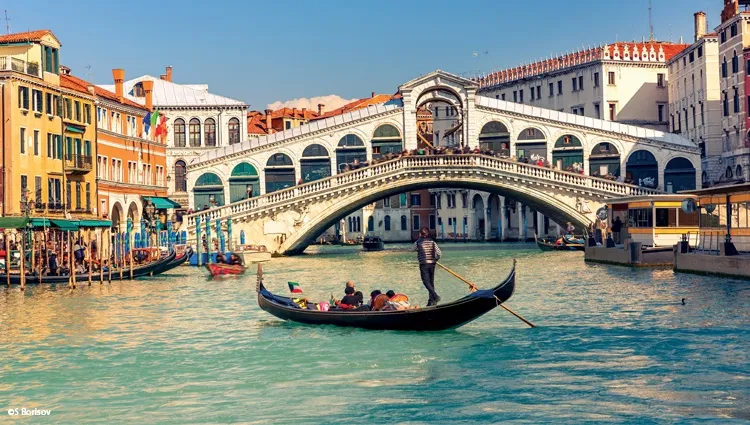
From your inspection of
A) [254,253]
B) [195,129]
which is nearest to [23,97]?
[254,253]

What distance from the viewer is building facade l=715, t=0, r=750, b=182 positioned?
4081 cm

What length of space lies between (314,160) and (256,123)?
1902cm

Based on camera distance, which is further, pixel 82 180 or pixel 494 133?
pixel 494 133

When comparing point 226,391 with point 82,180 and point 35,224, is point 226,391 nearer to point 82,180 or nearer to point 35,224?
point 35,224

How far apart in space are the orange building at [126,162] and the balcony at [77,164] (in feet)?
5.96

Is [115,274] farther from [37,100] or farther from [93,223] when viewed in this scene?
[37,100]

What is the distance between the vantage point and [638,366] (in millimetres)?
13734

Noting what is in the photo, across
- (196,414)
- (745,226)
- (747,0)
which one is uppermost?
(747,0)

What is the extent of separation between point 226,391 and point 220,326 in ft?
19.7

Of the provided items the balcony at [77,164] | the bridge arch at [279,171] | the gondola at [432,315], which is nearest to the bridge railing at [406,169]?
the bridge arch at [279,171]

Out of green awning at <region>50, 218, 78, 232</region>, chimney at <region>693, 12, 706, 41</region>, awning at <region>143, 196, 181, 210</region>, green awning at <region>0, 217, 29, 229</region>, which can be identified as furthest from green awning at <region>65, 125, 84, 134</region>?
chimney at <region>693, 12, 706, 41</region>

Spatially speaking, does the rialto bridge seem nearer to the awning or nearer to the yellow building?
the awning

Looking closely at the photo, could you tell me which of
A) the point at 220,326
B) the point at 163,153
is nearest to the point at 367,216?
the point at 163,153

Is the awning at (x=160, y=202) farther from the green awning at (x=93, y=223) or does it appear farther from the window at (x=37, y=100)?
the green awning at (x=93, y=223)
